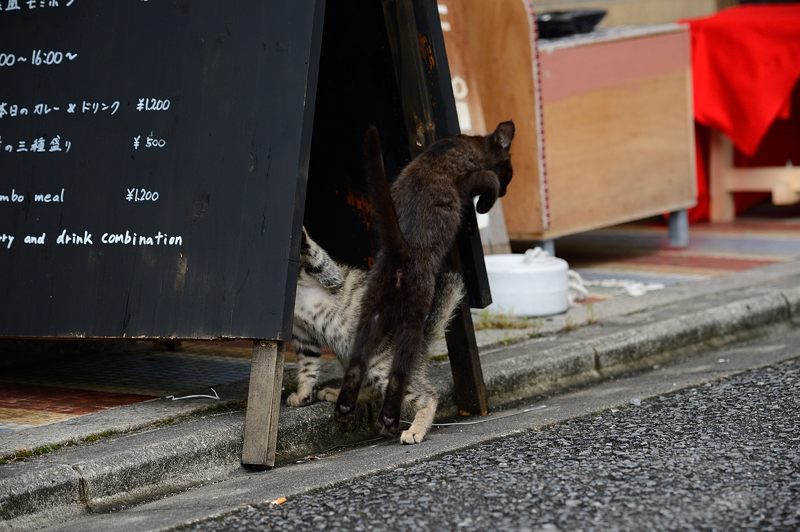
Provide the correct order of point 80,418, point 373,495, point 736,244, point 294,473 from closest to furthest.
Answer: point 373,495
point 294,473
point 80,418
point 736,244

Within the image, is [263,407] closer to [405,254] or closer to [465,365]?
[405,254]

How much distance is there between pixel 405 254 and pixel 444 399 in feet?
2.82

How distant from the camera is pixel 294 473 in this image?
4.30 metres

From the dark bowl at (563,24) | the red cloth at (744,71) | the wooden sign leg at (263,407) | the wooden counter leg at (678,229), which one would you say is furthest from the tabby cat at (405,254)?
the red cloth at (744,71)

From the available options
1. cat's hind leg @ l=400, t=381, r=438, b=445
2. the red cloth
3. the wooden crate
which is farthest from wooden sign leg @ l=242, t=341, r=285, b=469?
the red cloth

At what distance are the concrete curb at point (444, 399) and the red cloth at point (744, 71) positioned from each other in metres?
1.58

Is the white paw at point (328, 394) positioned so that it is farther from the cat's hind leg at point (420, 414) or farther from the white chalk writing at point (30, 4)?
the white chalk writing at point (30, 4)

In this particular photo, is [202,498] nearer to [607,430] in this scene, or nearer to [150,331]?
[150,331]

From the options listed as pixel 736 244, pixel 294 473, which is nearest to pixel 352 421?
pixel 294 473

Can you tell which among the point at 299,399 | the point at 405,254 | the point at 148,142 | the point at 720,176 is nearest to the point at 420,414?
the point at 299,399

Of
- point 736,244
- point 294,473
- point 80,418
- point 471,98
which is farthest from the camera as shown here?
point 736,244

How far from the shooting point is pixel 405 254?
15.2 feet

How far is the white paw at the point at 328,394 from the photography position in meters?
4.87

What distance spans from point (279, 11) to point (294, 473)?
1.64 m
